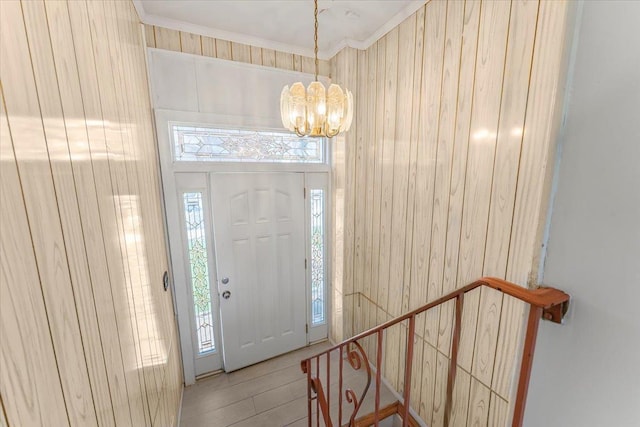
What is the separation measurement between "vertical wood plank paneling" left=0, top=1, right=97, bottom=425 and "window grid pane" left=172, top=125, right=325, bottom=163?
171 centimetres

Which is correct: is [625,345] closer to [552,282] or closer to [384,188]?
[552,282]

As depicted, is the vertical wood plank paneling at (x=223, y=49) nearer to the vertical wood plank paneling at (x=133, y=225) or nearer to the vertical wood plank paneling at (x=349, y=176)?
the vertical wood plank paneling at (x=133, y=225)

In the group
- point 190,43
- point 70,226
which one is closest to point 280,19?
point 190,43

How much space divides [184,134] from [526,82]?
7.70ft

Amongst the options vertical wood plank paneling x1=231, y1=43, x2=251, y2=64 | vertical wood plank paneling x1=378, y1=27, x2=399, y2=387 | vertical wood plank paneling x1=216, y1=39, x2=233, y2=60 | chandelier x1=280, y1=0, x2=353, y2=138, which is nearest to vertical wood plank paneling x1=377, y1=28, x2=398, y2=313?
vertical wood plank paneling x1=378, y1=27, x2=399, y2=387

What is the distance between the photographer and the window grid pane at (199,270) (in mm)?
2293

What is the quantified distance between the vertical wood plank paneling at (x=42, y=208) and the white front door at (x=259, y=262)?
5.66 ft

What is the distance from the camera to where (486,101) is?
142 centimetres

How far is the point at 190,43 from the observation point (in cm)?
212

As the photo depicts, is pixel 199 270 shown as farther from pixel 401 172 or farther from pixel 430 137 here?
pixel 430 137

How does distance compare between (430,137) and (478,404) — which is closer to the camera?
(478,404)

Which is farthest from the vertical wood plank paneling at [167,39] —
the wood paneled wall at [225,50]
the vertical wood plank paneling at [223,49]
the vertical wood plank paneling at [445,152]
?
the vertical wood plank paneling at [445,152]

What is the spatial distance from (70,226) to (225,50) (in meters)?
2.11

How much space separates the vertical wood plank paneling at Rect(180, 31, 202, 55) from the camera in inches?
82.3
